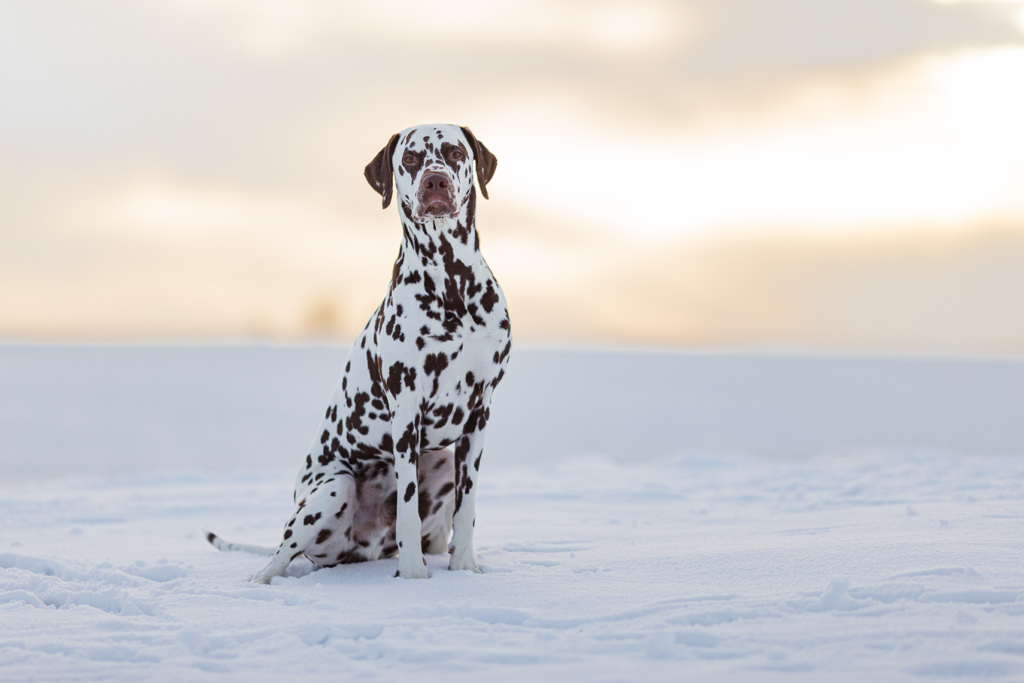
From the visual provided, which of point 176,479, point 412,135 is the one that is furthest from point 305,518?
point 176,479

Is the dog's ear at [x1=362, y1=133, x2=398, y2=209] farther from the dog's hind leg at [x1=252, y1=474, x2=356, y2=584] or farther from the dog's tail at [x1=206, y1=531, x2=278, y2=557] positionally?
the dog's tail at [x1=206, y1=531, x2=278, y2=557]

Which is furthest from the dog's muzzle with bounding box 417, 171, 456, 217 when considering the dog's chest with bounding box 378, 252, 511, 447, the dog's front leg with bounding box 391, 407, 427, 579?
the dog's front leg with bounding box 391, 407, 427, 579

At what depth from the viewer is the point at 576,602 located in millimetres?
3648

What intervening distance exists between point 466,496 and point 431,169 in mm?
1596

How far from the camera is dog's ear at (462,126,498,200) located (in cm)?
425

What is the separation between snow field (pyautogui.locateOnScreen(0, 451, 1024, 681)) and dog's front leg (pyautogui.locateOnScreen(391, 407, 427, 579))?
0.40 ft

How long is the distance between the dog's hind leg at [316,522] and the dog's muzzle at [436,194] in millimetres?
1404

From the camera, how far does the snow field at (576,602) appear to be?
9.63ft

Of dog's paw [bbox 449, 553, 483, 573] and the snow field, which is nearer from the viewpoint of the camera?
the snow field

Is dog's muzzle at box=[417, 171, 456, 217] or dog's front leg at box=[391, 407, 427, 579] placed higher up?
dog's muzzle at box=[417, 171, 456, 217]

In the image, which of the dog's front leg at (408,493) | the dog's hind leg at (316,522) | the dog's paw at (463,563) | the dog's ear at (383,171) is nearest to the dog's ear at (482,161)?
the dog's ear at (383,171)

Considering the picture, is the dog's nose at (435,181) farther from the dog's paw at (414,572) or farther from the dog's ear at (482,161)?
the dog's paw at (414,572)

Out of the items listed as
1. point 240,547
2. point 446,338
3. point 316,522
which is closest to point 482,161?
point 446,338

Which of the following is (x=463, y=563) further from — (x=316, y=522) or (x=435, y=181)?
(x=435, y=181)
